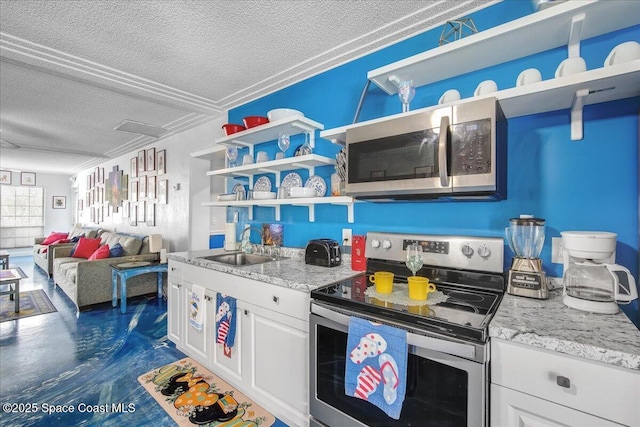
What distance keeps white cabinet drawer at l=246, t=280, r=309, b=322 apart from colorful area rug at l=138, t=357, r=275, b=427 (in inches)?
26.6

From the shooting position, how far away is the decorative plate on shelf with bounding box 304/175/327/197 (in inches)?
91.7

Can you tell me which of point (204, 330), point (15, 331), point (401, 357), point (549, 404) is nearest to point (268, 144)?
point (204, 330)

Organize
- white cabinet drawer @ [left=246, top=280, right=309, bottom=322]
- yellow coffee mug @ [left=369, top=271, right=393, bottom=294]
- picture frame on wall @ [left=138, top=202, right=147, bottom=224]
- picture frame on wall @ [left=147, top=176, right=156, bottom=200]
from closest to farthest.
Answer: yellow coffee mug @ [left=369, top=271, right=393, bottom=294], white cabinet drawer @ [left=246, top=280, right=309, bottom=322], picture frame on wall @ [left=147, top=176, right=156, bottom=200], picture frame on wall @ [left=138, top=202, right=147, bottom=224]

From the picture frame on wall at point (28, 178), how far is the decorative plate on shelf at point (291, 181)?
9.88 metres

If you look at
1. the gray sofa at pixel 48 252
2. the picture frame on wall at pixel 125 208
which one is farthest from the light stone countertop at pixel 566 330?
the gray sofa at pixel 48 252

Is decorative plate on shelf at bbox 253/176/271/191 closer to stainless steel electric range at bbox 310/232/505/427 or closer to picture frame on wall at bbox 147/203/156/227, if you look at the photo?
stainless steel electric range at bbox 310/232/505/427

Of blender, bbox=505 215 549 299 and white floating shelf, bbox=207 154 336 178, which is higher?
white floating shelf, bbox=207 154 336 178

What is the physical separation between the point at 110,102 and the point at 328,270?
3.14 meters

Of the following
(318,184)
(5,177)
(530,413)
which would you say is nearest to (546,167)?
(530,413)

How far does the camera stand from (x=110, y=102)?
3268 mm

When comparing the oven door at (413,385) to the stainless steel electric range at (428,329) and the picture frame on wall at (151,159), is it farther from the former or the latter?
the picture frame on wall at (151,159)

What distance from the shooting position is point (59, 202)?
29.8ft

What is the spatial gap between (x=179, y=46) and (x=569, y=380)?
2.74 meters

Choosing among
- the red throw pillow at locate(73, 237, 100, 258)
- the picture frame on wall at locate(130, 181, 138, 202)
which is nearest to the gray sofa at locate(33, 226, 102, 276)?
the red throw pillow at locate(73, 237, 100, 258)
